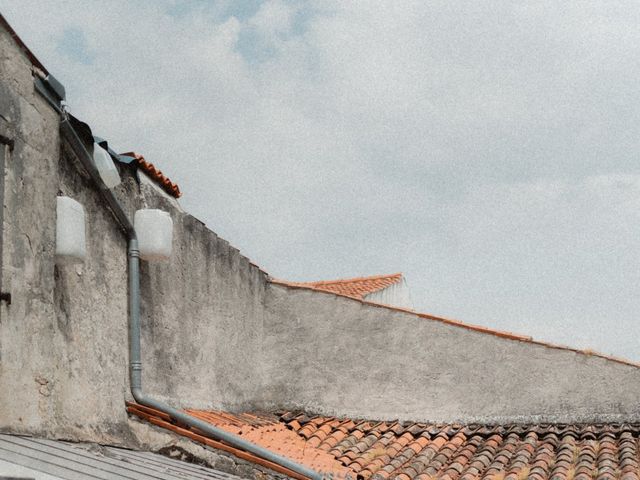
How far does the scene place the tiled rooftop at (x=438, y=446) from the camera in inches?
353

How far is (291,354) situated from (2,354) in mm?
6447

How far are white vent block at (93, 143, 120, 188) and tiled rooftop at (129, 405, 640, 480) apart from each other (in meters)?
2.03

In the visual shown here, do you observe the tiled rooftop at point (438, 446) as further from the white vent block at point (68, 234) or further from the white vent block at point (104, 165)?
the white vent block at point (104, 165)

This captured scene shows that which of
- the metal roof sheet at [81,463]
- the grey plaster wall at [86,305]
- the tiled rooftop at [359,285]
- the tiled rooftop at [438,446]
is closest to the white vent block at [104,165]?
the grey plaster wall at [86,305]

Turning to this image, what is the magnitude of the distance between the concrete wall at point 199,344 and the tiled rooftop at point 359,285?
3501mm

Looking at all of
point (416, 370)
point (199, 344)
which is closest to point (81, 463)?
point (199, 344)

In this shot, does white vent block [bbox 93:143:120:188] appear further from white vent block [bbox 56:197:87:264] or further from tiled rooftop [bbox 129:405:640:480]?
tiled rooftop [bbox 129:405:640:480]

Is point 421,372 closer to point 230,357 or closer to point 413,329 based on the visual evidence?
point 413,329

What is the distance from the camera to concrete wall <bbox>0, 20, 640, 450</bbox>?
617 centimetres

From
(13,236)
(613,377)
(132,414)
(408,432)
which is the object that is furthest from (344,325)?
(13,236)

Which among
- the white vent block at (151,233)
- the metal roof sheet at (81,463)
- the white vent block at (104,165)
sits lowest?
the metal roof sheet at (81,463)

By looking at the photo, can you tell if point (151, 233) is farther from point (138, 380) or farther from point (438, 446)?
point (438, 446)

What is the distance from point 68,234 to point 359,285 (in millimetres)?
11457

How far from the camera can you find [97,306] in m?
7.47
